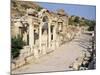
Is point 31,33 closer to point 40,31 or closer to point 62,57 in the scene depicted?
point 40,31

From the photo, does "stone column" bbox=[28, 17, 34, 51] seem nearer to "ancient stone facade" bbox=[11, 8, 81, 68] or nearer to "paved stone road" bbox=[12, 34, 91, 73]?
"ancient stone facade" bbox=[11, 8, 81, 68]

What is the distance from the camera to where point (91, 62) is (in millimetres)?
2746

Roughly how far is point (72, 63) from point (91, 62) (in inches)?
10.7

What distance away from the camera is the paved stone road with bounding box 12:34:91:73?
2.45m

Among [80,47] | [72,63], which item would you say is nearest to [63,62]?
[72,63]


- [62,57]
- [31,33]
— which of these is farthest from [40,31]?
[62,57]

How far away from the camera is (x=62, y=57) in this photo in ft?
8.49

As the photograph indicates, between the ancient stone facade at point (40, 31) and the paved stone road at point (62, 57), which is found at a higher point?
the ancient stone facade at point (40, 31)

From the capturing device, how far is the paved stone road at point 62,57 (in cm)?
245

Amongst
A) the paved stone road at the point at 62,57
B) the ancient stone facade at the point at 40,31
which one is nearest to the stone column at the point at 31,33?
the ancient stone facade at the point at 40,31

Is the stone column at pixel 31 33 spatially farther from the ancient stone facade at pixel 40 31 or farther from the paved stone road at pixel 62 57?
the paved stone road at pixel 62 57

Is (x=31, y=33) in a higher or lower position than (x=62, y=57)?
higher

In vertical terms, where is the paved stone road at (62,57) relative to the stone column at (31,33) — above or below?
below
